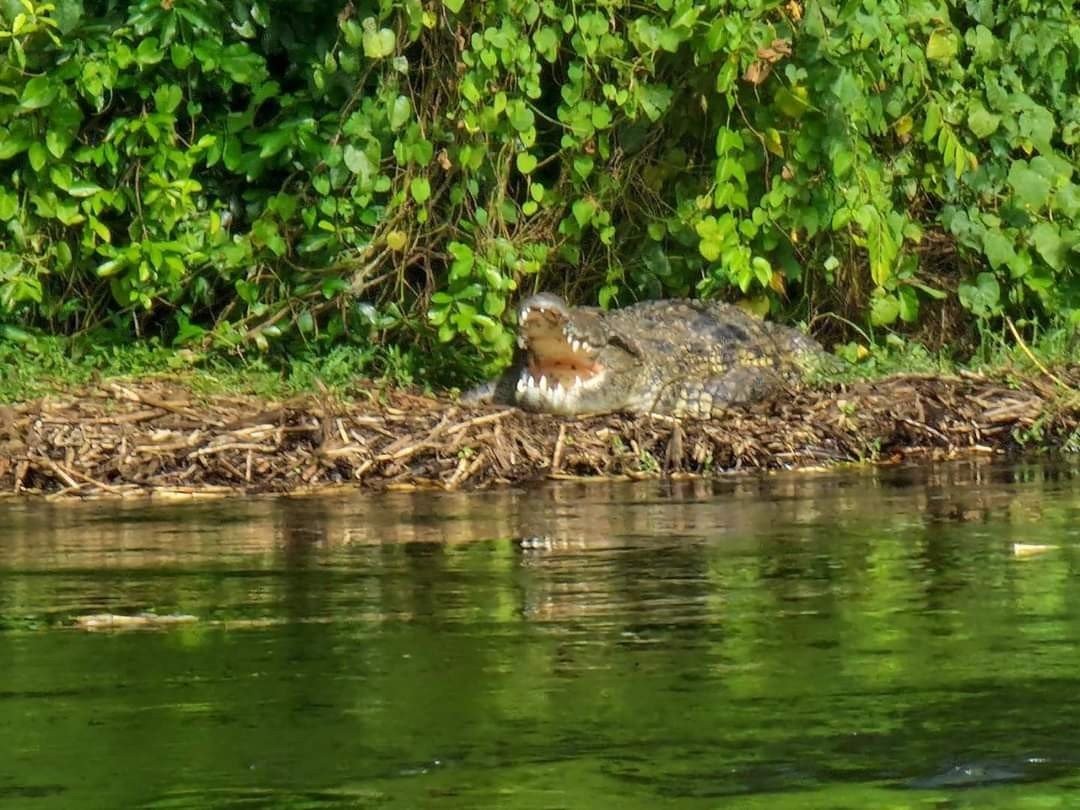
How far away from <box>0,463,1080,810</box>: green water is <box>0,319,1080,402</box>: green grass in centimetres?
269

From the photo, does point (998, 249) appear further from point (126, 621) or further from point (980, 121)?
point (126, 621)

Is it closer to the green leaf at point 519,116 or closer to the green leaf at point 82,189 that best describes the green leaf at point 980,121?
the green leaf at point 519,116

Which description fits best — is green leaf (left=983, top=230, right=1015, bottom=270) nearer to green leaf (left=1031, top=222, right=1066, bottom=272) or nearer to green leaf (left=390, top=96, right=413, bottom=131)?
green leaf (left=1031, top=222, right=1066, bottom=272)

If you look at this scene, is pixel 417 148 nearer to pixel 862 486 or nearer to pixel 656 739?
pixel 862 486

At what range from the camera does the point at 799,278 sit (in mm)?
11867

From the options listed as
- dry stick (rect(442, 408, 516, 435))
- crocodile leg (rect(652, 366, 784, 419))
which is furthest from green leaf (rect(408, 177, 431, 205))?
dry stick (rect(442, 408, 516, 435))

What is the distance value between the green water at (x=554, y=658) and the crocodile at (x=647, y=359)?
9.81 feet

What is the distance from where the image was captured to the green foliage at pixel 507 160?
11141 millimetres

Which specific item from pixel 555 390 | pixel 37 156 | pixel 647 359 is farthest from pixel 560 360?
pixel 37 156

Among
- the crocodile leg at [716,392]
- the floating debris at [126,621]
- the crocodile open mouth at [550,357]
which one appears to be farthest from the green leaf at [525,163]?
the floating debris at [126,621]

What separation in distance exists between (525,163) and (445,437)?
2238 millimetres

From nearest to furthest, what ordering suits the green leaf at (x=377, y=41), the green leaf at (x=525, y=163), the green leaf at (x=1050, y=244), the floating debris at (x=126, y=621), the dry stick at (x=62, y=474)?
1. the floating debris at (x=126, y=621)
2. the dry stick at (x=62, y=474)
3. the green leaf at (x=377, y=41)
4. the green leaf at (x=525, y=163)
5. the green leaf at (x=1050, y=244)

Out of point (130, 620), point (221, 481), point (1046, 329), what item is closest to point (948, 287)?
point (1046, 329)

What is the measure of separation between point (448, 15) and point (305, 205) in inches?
47.1
